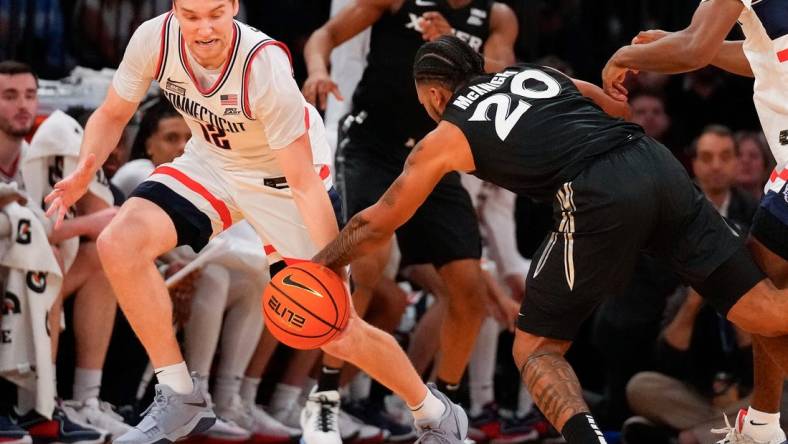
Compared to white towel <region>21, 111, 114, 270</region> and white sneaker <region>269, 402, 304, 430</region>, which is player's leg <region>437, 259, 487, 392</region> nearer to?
Result: white sneaker <region>269, 402, 304, 430</region>

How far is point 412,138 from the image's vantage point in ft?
23.6

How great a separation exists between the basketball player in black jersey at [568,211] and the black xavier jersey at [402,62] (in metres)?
1.64

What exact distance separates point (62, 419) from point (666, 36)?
3413mm

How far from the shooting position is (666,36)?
17.9 ft

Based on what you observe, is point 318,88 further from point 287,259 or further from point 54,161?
point 54,161

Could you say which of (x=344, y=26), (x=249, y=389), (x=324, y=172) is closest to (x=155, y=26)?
(x=324, y=172)

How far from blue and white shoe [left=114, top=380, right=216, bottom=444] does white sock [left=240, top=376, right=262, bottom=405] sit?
2060mm

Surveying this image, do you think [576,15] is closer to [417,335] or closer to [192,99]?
[417,335]

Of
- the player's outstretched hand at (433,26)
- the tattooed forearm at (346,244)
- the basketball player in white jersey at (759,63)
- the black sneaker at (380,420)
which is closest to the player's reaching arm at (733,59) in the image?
the basketball player in white jersey at (759,63)

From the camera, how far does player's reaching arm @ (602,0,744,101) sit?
17.4 feet

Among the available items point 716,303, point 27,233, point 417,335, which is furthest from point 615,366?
point 27,233

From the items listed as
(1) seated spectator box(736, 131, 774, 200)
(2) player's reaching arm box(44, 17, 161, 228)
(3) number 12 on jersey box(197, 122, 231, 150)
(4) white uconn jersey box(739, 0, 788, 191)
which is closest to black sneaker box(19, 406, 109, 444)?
(2) player's reaching arm box(44, 17, 161, 228)

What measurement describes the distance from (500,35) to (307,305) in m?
2.52

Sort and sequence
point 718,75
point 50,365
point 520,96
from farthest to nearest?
point 718,75 < point 50,365 < point 520,96
